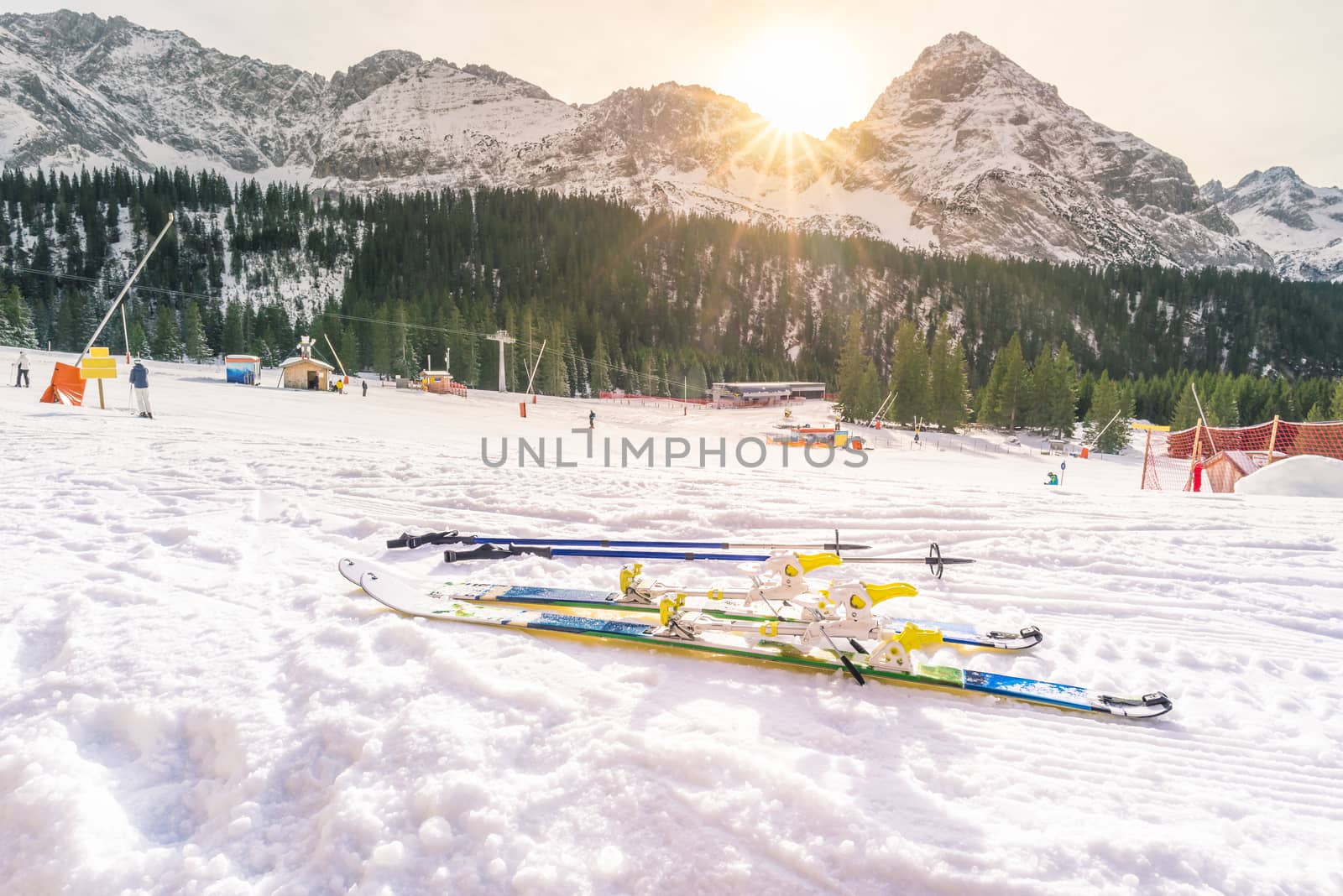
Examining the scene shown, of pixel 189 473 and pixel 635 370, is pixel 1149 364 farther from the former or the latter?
pixel 189 473

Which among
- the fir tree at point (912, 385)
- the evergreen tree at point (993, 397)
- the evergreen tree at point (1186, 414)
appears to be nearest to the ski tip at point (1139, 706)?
the fir tree at point (912, 385)

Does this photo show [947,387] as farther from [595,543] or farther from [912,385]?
[595,543]

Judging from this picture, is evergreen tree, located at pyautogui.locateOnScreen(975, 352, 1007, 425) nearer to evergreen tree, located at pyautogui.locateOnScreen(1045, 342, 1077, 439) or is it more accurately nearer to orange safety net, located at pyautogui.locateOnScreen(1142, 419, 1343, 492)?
evergreen tree, located at pyautogui.locateOnScreen(1045, 342, 1077, 439)

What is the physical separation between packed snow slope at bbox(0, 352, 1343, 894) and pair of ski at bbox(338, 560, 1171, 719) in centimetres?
10

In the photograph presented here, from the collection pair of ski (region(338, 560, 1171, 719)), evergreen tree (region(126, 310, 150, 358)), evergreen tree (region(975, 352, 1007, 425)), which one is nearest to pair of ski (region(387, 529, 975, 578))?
pair of ski (region(338, 560, 1171, 719))

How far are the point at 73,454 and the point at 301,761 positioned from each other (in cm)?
1027

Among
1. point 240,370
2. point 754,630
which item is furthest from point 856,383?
point 754,630

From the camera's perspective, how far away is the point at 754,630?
13.6ft

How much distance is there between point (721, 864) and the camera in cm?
244

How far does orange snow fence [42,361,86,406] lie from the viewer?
1747 centimetres

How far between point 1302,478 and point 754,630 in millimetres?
14977

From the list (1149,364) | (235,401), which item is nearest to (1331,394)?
(1149,364)

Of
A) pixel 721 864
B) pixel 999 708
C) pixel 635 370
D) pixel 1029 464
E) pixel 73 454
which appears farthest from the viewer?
pixel 635 370

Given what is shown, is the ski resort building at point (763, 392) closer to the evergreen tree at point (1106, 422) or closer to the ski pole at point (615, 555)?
the evergreen tree at point (1106, 422)
